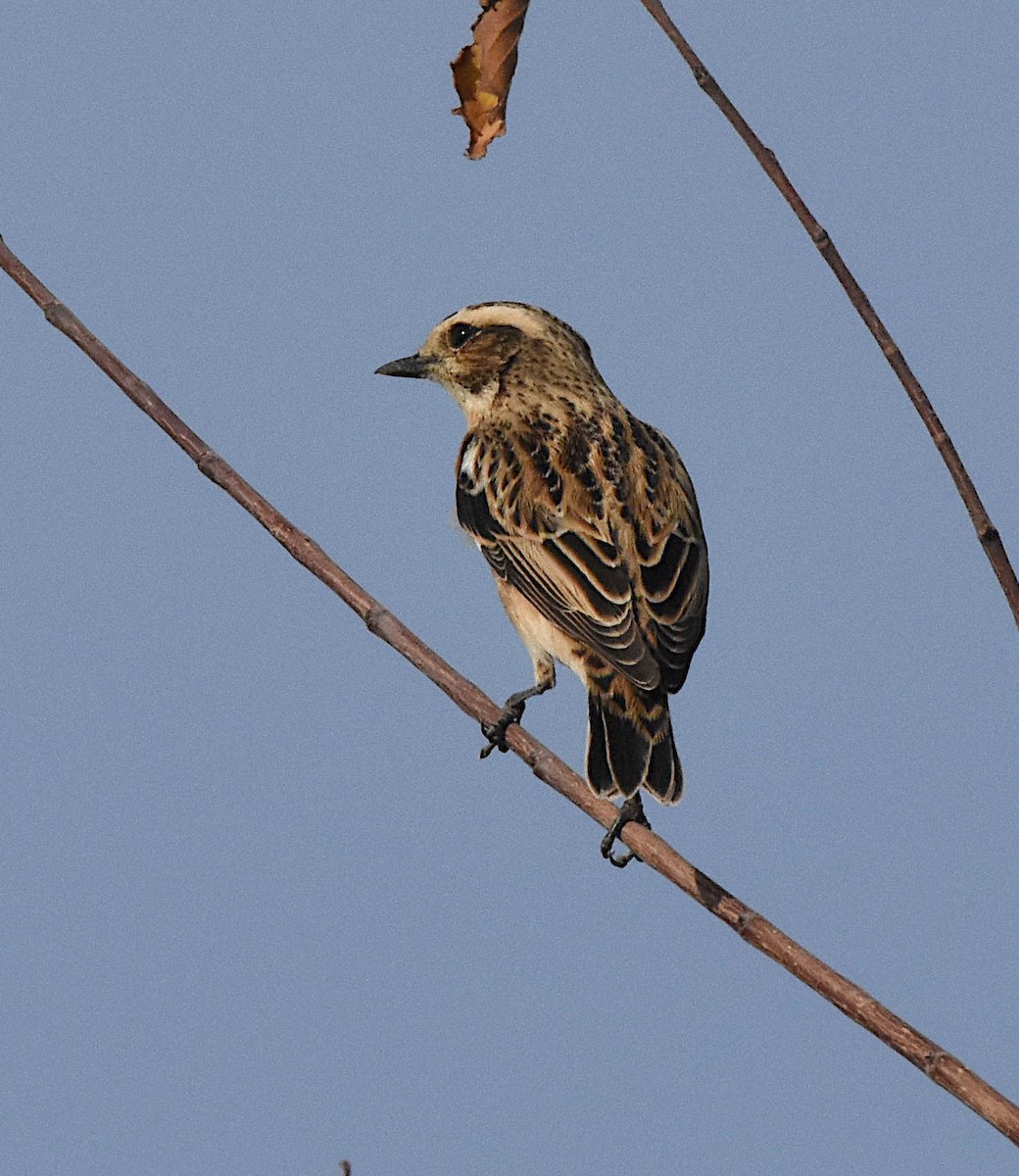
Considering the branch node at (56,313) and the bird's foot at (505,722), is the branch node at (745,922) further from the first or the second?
the branch node at (56,313)

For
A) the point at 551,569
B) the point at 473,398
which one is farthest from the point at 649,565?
the point at 473,398

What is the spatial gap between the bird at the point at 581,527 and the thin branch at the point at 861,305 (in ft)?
6.83

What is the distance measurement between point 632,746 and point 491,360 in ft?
Result: 8.37

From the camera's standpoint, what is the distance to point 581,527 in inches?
267

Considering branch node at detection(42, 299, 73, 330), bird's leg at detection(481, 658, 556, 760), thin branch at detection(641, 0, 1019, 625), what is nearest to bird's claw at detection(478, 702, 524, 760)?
bird's leg at detection(481, 658, 556, 760)

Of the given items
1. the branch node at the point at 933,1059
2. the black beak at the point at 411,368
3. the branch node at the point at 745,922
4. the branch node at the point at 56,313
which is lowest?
the branch node at the point at 933,1059

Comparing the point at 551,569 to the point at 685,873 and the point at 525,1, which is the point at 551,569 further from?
the point at 525,1

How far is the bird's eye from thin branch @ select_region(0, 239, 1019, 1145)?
127 inches

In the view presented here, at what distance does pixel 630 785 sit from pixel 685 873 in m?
1.72

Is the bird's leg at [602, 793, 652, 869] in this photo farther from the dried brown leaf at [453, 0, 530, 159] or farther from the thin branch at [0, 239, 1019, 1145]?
the dried brown leaf at [453, 0, 530, 159]

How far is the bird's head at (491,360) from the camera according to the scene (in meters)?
7.95

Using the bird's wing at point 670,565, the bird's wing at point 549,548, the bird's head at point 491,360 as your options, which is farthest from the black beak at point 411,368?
the bird's wing at point 670,565

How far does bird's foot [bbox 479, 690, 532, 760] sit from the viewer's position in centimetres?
549

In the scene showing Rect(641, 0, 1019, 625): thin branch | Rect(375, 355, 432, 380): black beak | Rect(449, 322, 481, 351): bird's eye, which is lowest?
Rect(641, 0, 1019, 625): thin branch
